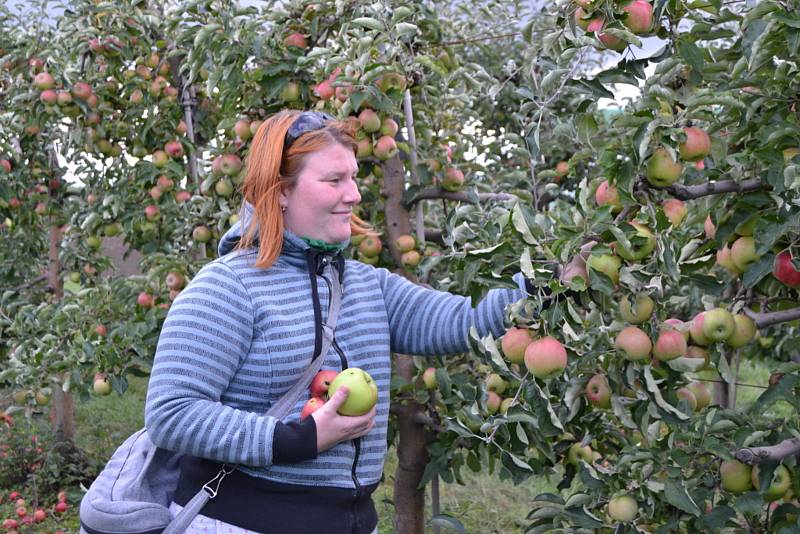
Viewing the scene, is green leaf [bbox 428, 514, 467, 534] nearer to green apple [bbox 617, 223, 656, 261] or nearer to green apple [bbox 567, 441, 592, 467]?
green apple [bbox 567, 441, 592, 467]

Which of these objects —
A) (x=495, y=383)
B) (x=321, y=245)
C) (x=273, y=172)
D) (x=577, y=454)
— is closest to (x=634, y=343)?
(x=321, y=245)

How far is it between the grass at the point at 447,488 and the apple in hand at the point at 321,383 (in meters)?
1.32

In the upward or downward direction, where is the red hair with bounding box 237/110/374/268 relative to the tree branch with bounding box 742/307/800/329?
upward

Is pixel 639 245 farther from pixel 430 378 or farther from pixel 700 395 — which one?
pixel 430 378

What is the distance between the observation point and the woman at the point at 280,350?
5.31 ft

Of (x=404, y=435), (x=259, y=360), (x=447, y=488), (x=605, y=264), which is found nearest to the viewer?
(x=605, y=264)

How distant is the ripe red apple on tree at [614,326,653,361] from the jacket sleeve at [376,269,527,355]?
333mm

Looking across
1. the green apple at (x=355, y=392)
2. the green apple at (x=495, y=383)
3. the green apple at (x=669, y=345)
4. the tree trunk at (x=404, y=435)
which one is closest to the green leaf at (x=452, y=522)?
the green apple at (x=495, y=383)

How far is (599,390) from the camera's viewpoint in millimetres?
1801

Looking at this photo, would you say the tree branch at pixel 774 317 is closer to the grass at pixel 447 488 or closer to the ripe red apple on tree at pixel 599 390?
the ripe red apple on tree at pixel 599 390

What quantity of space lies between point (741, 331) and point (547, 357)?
1.45ft

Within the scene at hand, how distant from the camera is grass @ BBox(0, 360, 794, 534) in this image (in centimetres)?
413

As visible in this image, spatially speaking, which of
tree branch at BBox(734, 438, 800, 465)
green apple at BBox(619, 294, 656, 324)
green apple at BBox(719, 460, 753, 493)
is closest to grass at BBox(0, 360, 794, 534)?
green apple at BBox(719, 460, 753, 493)

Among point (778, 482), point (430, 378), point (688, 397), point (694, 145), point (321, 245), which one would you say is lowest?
point (430, 378)
